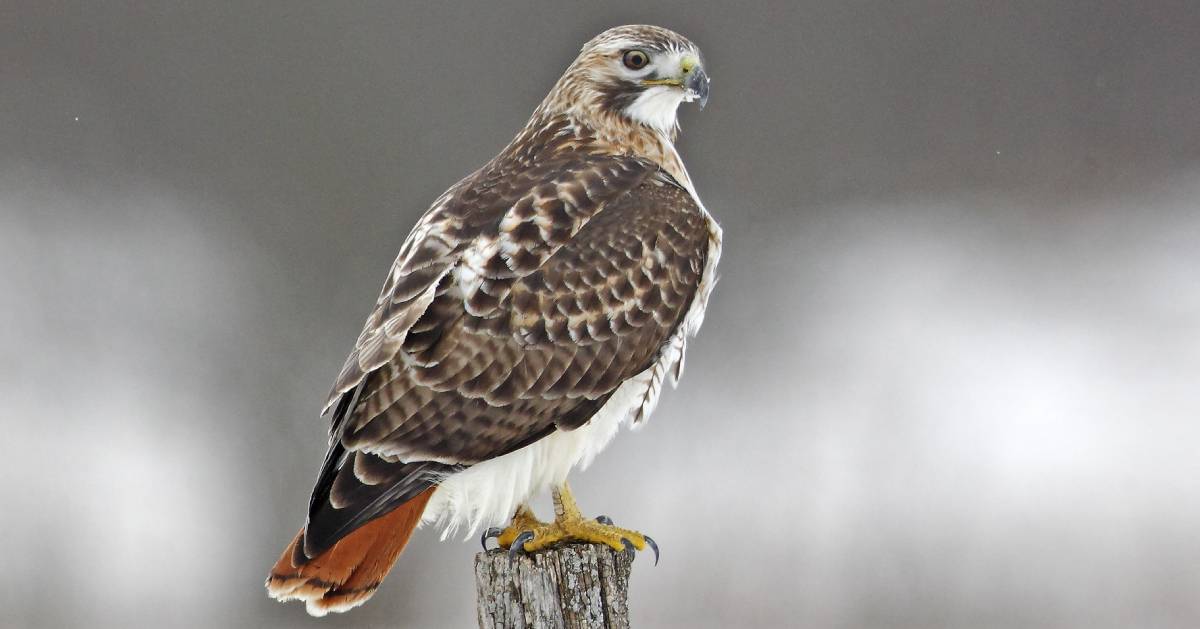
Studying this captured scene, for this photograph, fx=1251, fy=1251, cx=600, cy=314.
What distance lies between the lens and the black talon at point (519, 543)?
7.09 feet

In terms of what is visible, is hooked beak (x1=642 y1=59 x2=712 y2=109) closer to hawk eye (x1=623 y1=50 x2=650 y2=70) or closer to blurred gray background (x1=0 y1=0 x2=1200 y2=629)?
hawk eye (x1=623 y1=50 x2=650 y2=70)

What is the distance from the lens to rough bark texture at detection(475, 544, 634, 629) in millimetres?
2057

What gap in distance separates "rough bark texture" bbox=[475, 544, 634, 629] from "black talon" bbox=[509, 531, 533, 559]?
0.10 ft

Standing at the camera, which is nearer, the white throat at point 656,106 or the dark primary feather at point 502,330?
the dark primary feather at point 502,330

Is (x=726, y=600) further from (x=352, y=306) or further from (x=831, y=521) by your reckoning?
(x=352, y=306)

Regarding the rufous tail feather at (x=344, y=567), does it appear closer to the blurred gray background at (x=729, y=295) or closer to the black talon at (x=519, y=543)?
the black talon at (x=519, y=543)

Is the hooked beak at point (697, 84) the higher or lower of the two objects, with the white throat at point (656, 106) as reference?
higher

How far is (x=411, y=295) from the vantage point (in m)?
2.12

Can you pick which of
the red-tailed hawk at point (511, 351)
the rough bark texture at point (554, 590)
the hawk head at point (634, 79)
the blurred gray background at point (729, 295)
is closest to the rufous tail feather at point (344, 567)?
the red-tailed hawk at point (511, 351)

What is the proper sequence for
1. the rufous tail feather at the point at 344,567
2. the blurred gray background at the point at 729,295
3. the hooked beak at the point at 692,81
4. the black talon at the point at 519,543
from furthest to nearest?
the blurred gray background at the point at 729,295 < the hooked beak at the point at 692,81 < the black talon at the point at 519,543 < the rufous tail feather at the point at 344,567

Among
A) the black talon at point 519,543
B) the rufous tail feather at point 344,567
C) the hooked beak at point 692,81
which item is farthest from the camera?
the hooked beak at point 692,81

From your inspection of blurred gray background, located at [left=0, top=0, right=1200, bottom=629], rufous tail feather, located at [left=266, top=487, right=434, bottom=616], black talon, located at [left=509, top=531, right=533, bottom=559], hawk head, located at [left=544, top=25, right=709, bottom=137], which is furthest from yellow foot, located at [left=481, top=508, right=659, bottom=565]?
blurred gray background, located at [left=0, top=0, right=1200, bottom=629]

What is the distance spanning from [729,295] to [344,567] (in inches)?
94.2

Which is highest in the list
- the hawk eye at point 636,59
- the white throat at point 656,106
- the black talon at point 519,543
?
the hawk eye at point 636,59
